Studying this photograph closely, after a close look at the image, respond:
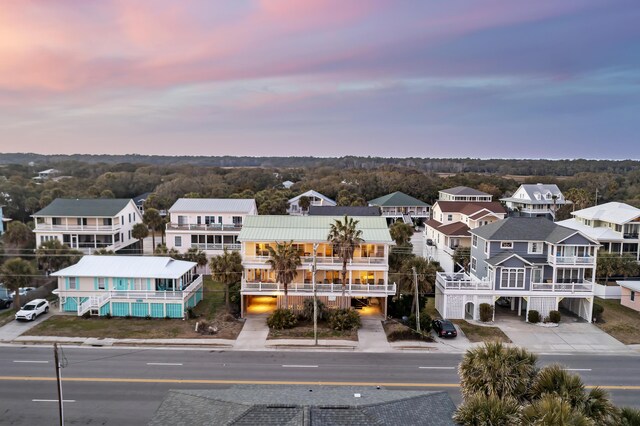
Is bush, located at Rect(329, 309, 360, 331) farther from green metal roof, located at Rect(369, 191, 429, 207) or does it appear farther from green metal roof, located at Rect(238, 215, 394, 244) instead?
green metal roof, located at Rect(369, 191, 429, 207)

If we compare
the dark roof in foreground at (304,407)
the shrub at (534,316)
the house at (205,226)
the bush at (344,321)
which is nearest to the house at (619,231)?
the shrub at (534,316)

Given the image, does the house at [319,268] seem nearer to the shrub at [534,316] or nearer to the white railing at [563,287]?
the shrub at [534,316]

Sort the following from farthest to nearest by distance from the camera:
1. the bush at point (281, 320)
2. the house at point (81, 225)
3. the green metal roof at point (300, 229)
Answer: the house at point (81, 225)
the green metal roof at point (300, 229)
the bush at point (281, 320)

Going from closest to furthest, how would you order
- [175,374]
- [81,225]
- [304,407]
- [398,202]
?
[304,407]
[175,374]
[81,225]
[398,202]

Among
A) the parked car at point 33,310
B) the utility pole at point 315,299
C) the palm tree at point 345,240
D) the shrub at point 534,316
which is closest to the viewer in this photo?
the utility pole at point 315,299

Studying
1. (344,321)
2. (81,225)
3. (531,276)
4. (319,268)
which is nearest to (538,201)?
(531,276)

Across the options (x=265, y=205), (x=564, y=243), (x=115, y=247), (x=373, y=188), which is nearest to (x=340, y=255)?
(x=564, y=243)

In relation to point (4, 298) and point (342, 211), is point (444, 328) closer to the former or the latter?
point (342, 211)
